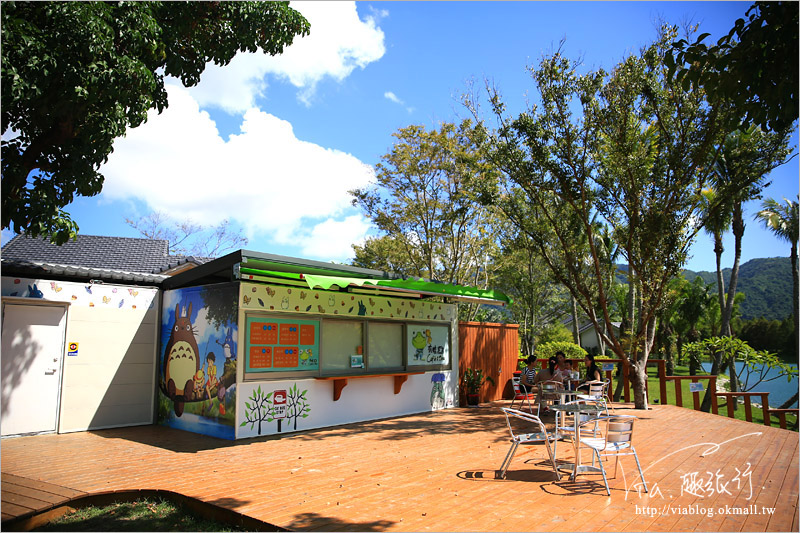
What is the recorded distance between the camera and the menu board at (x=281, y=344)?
7453 mm

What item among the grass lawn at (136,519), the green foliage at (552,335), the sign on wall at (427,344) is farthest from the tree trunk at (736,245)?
the grass lawn at (136,519)

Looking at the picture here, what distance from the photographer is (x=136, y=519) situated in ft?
13.4

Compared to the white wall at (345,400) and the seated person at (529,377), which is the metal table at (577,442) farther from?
the seated person at (529,377)

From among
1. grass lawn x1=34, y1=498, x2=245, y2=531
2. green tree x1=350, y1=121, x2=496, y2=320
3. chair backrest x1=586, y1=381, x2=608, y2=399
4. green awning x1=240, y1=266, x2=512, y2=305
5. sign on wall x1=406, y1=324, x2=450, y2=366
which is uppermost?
green tree x1=350, y1=121, x2=496, y2=320

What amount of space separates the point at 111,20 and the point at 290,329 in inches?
186

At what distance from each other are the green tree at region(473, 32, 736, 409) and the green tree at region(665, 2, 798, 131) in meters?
5.98

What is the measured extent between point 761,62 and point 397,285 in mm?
5804

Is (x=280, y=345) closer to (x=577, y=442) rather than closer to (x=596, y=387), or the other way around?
(x=577, y=442)

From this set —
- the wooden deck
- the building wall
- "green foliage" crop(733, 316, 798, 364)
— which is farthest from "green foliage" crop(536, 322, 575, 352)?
the building wall

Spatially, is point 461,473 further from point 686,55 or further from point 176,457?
point 686,55

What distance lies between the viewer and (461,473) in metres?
5.32

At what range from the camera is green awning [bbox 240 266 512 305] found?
7072mm

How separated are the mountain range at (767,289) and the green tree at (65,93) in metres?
42.7

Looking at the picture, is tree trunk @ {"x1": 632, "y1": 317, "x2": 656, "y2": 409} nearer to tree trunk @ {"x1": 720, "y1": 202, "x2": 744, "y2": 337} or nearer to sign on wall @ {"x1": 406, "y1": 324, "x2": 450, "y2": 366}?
Answer: sign on wall @ {"x1": 406, "y1": 324, "x2": 450, "y2": 366}
